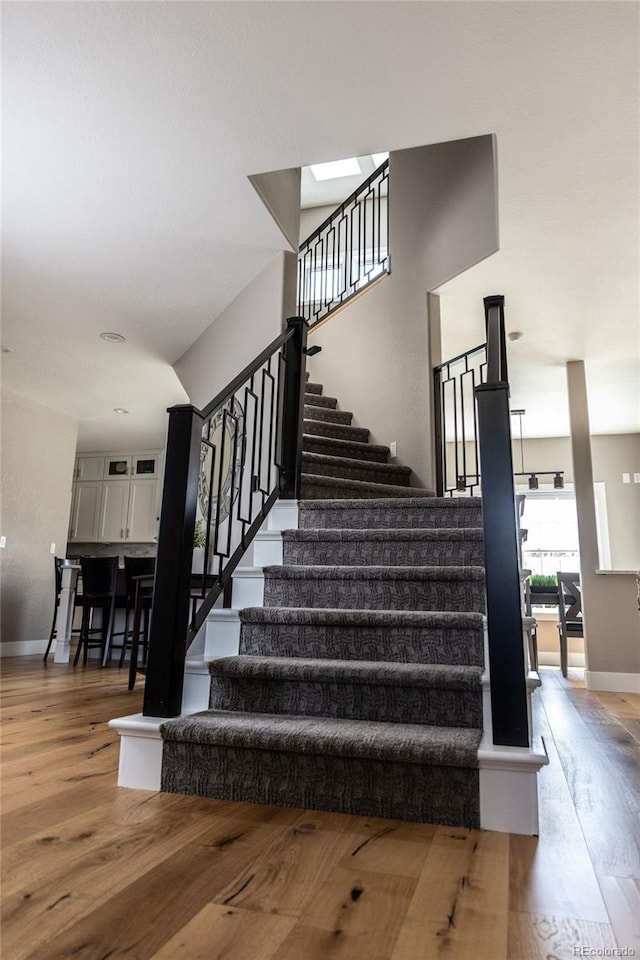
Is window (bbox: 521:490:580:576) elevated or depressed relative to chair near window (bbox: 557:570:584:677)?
elevated

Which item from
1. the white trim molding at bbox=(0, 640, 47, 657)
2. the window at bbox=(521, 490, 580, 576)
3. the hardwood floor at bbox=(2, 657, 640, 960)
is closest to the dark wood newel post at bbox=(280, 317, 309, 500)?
the hardwood floor at bbox=(2, 657, 640, 960)

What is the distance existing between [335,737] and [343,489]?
203cm

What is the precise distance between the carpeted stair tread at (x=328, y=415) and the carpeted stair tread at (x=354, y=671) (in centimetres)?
282

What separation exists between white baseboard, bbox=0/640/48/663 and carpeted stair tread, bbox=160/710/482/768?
4959mm

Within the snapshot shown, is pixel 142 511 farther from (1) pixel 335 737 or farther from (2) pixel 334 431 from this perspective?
(1) pixel 335 737

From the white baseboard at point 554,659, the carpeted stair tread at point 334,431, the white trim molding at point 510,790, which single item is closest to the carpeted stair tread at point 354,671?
the white trim molding at point 510,790

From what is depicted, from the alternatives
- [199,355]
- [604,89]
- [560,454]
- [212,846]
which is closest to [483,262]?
[604,89]

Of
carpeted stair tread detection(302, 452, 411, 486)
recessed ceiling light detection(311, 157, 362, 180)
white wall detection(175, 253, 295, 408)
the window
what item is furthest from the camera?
the window

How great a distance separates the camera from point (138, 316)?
14.6 ft

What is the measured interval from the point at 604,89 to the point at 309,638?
2.46 metres

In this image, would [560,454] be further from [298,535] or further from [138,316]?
[298,535]

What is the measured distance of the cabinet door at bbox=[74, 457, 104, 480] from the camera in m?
8.90

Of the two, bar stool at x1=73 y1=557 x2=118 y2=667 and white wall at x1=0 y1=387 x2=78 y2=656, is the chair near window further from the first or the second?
white wall at x1=0 y1=387 x2=78 y2=656

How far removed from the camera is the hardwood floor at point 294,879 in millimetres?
944
